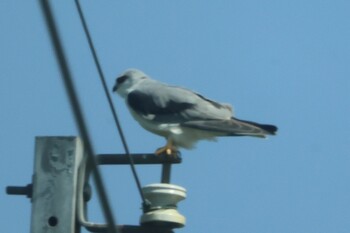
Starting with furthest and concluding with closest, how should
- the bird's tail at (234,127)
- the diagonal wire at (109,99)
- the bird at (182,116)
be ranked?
the bird at (182,116)
the bird's tail at (234,127)
the diagonal wire at (109,99)

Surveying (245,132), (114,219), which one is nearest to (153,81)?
(245,132)

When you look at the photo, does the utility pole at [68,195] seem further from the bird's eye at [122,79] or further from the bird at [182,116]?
the bird's eye at [122,79]

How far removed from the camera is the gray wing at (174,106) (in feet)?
31.3

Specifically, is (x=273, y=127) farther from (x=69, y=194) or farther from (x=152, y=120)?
(x=69, y=194)

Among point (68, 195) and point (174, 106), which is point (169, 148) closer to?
point (174, 106)

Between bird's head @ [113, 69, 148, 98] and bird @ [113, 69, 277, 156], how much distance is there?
0.22 metres

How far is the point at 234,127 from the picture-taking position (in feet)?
29.6

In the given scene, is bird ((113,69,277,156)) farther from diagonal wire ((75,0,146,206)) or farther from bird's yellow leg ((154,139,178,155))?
diagonal wire ((75,0,146,206))

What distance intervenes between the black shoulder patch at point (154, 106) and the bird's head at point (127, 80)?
0.56 metres

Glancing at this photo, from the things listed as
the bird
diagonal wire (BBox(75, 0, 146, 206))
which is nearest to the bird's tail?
the bird

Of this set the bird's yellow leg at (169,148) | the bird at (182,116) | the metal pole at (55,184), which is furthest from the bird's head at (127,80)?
the metal pole at (55,184)

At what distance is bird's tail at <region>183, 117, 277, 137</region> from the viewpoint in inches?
346

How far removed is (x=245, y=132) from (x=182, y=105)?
3.49 ft

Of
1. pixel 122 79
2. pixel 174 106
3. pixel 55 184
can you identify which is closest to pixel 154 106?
pixel 174 106
